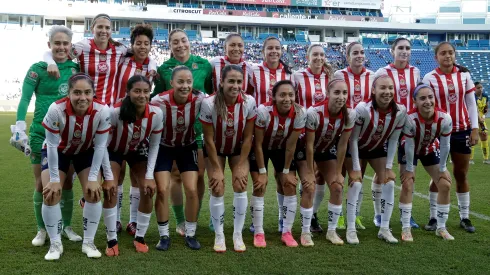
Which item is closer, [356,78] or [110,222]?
[110,222]

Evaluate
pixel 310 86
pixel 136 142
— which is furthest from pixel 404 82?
pixel 136 142

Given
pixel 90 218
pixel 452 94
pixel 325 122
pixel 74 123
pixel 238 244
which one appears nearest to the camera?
pixel 74 123

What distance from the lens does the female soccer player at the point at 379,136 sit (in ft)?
14.9

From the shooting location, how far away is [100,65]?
4691 mm

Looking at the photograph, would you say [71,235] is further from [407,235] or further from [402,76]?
[402,76]

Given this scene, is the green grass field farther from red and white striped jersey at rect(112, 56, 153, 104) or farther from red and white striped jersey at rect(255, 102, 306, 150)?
red and white striped jersey at rect(112, 56, 153, 104)

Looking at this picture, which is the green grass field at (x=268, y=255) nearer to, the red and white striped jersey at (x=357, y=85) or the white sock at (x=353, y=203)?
the white sock at (x=353, y=203)

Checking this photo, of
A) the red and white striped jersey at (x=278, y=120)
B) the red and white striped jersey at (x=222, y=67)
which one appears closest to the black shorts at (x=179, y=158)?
the red and white striped jersey at (x=278, y=120)

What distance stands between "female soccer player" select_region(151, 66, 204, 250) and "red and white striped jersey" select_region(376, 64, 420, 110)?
2.04 m

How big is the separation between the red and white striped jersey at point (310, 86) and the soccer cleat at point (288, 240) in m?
1.33

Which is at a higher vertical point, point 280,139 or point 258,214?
point 280,139

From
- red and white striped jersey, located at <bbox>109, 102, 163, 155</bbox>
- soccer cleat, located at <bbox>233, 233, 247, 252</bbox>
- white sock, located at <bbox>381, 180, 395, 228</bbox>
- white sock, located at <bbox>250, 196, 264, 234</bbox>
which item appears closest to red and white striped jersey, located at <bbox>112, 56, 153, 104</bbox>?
red and white striped jersey, located at <bbox>109, 102, 163, 155</bbox>

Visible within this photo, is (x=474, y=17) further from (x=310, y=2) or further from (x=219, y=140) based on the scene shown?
(x=219, y=140)

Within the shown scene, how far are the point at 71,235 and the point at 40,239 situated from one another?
0.90 feet
